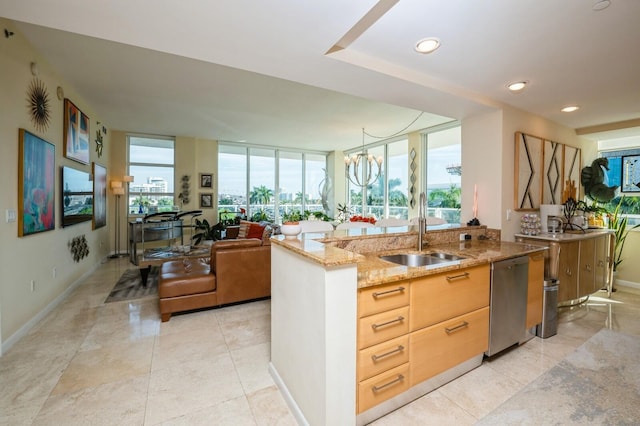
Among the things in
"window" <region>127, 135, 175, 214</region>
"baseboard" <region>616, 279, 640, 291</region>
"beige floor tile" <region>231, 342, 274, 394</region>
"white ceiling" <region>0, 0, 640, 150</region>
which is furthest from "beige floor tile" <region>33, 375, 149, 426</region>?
"baseboard" <region>616, 279, 640, 291</region>

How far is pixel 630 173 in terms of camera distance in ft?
14.5

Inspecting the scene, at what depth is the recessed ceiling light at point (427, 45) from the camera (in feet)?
6.51

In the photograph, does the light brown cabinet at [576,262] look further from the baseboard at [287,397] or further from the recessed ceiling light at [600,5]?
the baseboard at [287,397]

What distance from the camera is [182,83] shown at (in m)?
3.72

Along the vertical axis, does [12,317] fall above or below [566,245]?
below

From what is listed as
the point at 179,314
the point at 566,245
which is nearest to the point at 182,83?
the point at 179,314

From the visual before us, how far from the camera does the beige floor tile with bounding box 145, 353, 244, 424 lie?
1.71 m

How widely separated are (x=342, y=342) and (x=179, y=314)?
252 cm

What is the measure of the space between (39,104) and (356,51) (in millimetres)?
3407

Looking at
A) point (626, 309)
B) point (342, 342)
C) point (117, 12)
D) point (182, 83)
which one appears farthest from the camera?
point (182, 83)

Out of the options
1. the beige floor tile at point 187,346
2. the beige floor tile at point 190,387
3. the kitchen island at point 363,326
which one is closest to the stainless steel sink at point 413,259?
the kitchen island at point 363,326

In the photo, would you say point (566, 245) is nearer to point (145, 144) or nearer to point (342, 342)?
point (342, 342)

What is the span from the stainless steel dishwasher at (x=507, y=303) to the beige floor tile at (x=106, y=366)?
2.70 meters

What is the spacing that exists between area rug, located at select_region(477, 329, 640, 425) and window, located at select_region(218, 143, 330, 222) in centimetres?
674
